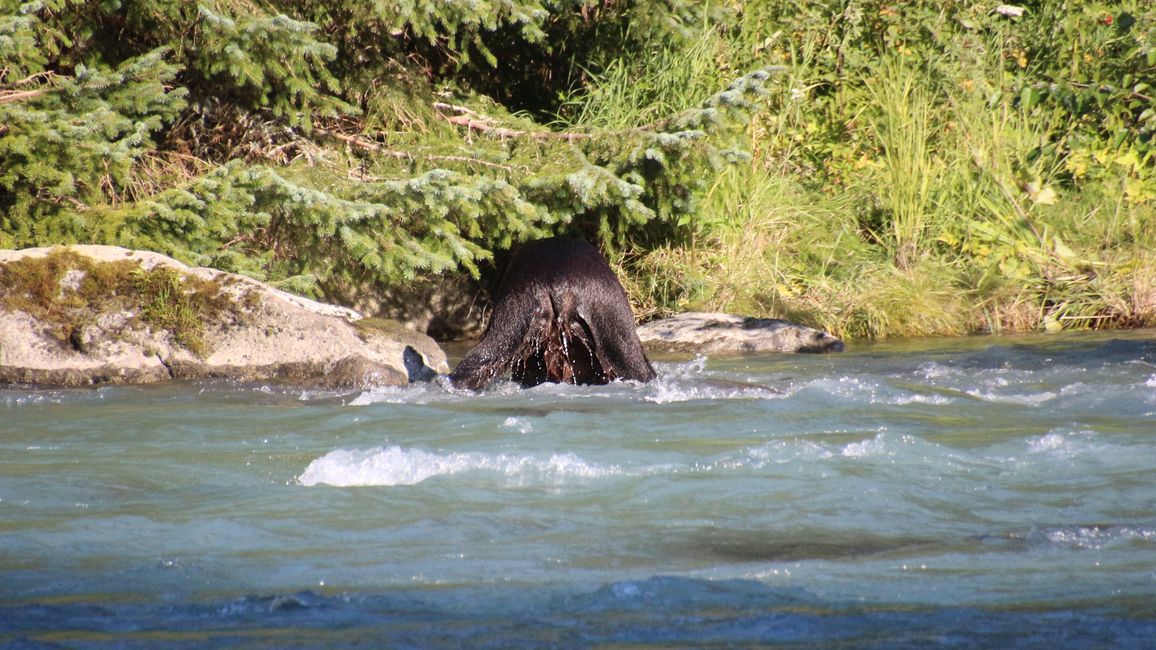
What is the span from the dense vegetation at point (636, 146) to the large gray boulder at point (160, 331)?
2.57 ft

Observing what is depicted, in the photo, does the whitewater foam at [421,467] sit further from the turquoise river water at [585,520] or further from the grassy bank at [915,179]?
the grassy bank at [915,179]

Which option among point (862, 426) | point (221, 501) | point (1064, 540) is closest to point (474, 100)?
point (862, 426)

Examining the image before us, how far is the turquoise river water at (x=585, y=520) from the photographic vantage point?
2629mm

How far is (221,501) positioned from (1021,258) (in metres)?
8.75

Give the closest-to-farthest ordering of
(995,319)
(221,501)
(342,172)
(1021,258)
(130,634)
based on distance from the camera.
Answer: (130,634) < (221,501) < (342,172) < (995,319) < (1021,258)

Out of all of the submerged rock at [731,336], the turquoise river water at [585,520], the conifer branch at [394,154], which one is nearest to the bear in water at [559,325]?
the turquoise river water at [585,520]

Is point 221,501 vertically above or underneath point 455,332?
above

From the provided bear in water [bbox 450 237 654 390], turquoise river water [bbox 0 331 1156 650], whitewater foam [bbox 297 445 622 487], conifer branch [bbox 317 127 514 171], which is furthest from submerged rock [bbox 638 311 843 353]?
whitewater foam [bbox 297 445 622 487]

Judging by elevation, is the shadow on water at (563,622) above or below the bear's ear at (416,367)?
above

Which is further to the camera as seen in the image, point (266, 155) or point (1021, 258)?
point (1021, 258)

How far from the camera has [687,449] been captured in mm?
4691

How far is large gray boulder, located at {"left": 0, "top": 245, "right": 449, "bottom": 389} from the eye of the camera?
6.99 metres

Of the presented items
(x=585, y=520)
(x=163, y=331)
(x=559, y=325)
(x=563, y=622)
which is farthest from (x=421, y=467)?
(x=163, y=331)

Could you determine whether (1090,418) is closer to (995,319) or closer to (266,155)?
(995,319)
